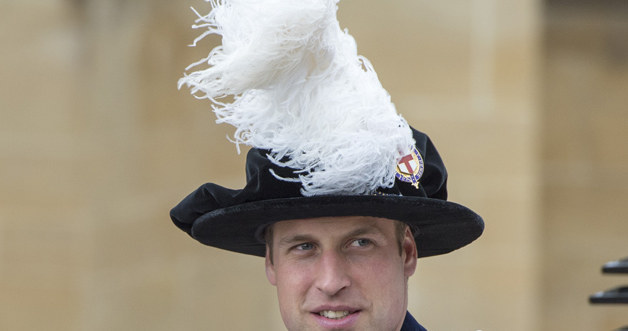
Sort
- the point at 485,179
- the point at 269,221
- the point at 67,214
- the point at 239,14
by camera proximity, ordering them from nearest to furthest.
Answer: the point at 239,14
the point at 269,221
the point at 67,214
the point at 485,179

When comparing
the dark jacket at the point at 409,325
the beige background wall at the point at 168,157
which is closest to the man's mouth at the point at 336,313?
the dark jacket at the point at 409,325

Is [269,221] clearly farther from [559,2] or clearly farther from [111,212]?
[559,2]

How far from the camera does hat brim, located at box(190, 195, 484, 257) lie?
298cm

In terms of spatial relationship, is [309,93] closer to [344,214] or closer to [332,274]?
[344,214]

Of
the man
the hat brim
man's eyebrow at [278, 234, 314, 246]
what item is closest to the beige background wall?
the hat brim

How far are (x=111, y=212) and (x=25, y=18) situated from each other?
94cm

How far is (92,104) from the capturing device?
5375 millimetres

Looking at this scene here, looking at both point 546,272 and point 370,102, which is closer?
point 370,102

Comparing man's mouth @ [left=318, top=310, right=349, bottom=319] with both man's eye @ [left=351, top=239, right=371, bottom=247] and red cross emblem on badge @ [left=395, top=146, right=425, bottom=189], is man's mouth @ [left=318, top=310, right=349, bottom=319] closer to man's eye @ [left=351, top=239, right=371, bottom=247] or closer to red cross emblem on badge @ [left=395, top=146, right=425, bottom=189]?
man's eye @ [left=351, top=239, right=371, bottom=247]

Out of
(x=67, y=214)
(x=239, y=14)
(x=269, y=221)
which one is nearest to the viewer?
(x=239, y=14)

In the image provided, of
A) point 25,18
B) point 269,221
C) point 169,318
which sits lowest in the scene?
point 169,318

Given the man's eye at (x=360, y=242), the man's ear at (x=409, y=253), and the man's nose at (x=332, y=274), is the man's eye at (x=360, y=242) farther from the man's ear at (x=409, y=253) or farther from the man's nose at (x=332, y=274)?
the man's ear at (x=409, y=253)

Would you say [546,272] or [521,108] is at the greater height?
[521,108]

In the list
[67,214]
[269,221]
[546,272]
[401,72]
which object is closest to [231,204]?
[269,221]
